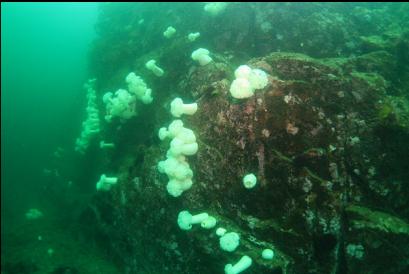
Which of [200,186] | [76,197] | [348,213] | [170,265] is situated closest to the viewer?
[348,213]

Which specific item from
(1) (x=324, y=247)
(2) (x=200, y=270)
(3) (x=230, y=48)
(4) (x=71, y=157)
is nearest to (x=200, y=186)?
(2) (x=200, y=270)

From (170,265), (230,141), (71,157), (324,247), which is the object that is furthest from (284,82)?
(71,157)

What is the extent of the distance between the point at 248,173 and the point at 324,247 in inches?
70.6

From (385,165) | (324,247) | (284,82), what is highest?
(284,82)

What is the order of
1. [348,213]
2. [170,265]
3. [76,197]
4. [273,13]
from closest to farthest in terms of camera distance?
[348,213] < [170,265] < [273,13] < [76,197]

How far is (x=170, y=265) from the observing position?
7.40m

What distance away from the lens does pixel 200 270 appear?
6.86m

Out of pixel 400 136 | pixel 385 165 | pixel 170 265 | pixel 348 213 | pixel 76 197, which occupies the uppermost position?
pixel 400 136

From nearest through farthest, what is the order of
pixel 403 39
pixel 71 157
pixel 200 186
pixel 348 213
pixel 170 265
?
pixel 348 213, pixel 200 186, pixel 170 265, pixel 403 39, pixel 71 157

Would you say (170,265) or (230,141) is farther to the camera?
(170,265)

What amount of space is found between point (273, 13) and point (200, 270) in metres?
8.06

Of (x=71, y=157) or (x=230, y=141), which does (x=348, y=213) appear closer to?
(x=230, y=141)

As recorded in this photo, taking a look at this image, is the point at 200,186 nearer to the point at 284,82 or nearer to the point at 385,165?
the point at 284,82

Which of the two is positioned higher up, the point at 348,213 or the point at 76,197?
the point at 348,213
